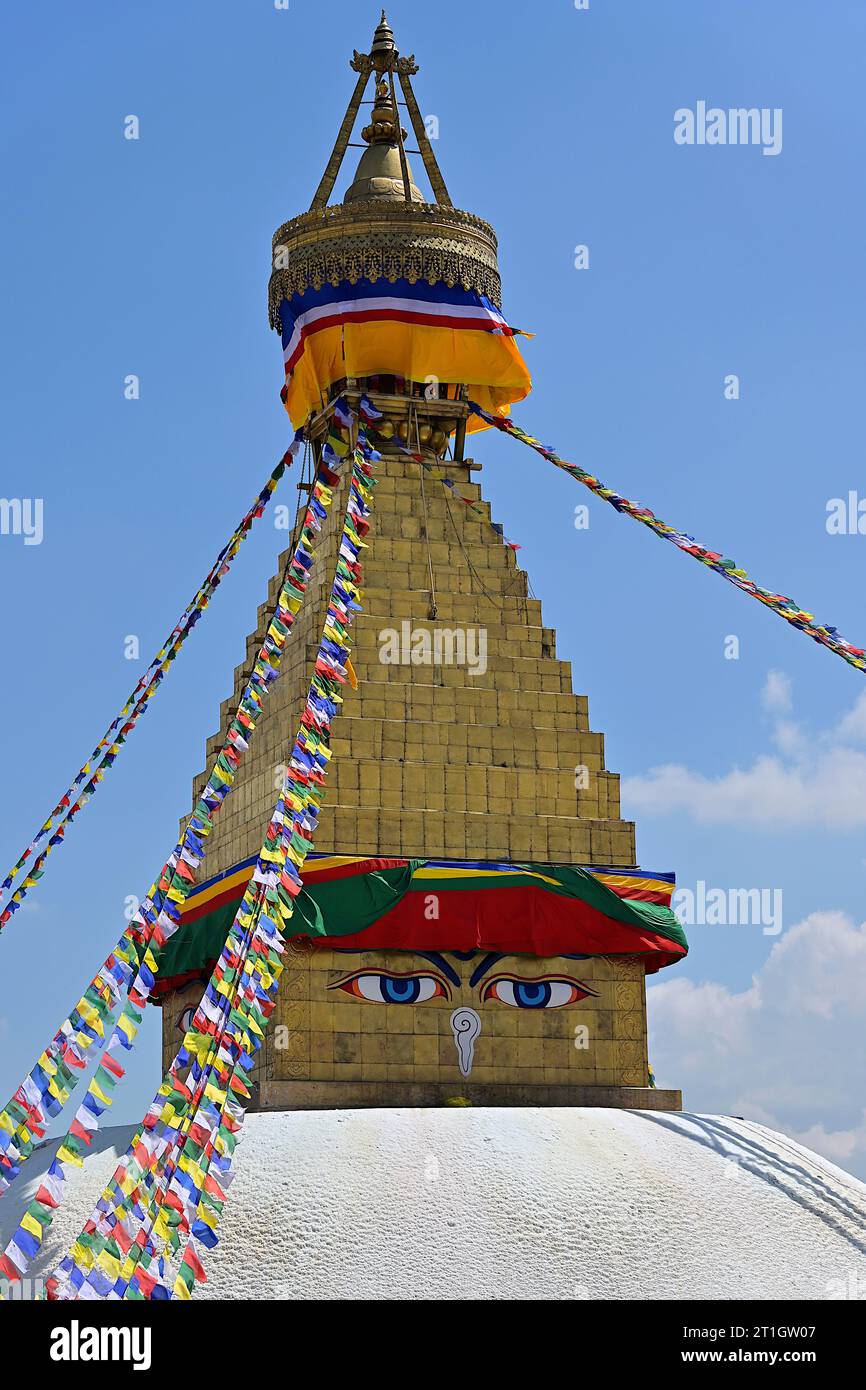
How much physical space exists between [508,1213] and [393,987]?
363cm

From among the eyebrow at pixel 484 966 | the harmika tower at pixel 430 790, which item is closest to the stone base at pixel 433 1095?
the harmika tower at pixel 430 790

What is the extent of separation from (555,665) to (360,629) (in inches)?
85.1

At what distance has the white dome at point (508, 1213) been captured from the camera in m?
17.0

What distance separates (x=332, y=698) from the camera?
19.6 metres

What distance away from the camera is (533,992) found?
69.5ft

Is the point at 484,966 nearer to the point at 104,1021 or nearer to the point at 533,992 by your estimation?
the point at 533,992

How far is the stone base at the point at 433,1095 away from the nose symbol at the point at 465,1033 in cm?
21

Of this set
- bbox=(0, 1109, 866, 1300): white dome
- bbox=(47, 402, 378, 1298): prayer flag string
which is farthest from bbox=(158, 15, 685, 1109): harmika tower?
bbox=(47, 402, 378, 1298): prayer flag string

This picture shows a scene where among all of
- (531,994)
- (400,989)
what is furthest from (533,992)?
(400,989)

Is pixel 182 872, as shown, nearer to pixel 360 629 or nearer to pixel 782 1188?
pixel 360 629

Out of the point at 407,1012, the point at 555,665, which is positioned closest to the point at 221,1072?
the point at 407,1012
